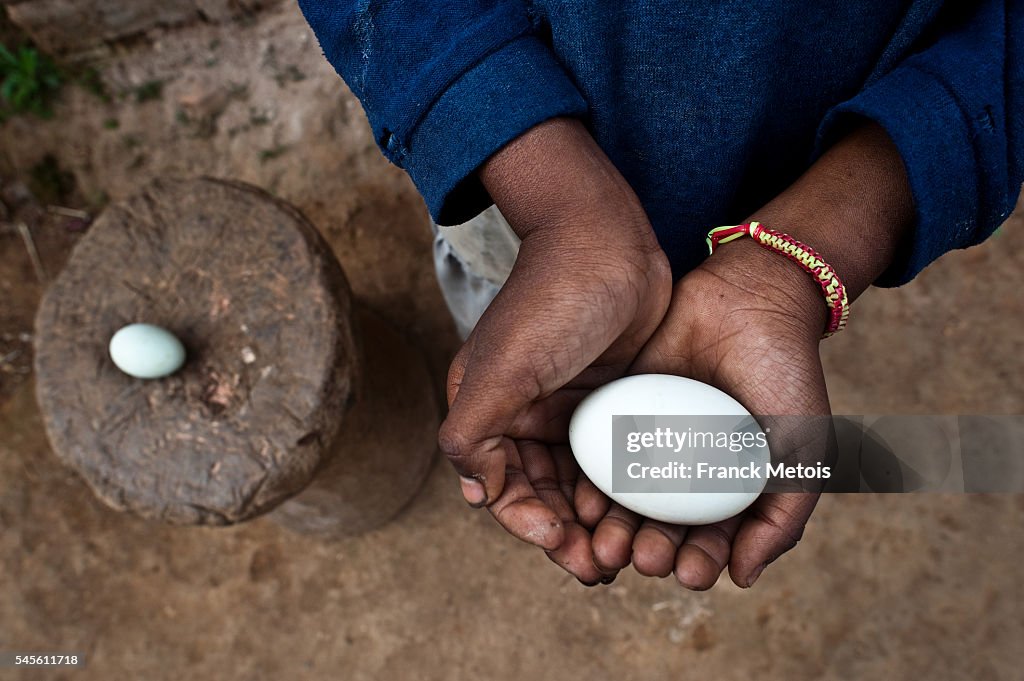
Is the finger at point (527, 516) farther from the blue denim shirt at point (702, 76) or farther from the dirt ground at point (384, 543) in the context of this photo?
the dirt ground at point (384, 543)

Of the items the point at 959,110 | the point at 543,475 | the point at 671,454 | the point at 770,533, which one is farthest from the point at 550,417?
the point at 959,110

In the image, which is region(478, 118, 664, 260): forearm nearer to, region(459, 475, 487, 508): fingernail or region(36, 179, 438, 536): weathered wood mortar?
region(459, 475, 487, 508): fingernail

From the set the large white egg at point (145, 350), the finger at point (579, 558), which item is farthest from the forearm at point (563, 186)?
the large white egg at point (145, 350)

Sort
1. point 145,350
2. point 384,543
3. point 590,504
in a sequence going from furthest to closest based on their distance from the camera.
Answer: point 384,543 → point 145,350 → point 590,504

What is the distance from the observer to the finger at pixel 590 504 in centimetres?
100

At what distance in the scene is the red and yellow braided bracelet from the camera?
900 mm

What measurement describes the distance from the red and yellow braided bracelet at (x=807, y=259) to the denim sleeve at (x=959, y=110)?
0.11 m

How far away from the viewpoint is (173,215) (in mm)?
1486

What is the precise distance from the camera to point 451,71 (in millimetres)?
813

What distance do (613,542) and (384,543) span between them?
53.3 inches

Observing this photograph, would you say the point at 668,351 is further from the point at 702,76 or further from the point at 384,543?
the point at 384,543

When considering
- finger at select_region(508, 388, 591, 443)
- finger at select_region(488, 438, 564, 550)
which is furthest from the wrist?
finger at select_region(488, 438, 564, 550)

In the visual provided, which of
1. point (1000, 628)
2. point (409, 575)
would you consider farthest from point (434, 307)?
point (1000, 628)

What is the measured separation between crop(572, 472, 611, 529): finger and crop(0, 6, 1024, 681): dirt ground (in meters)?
1.09
